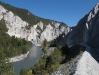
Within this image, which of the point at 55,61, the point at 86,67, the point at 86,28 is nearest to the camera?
the point at 86,67

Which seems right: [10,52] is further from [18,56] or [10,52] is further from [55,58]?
[55,58]

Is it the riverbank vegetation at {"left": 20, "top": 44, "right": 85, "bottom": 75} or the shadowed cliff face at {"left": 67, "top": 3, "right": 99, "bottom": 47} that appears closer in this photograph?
the riverbank vegetation at {"left": 20, "top": 44, "right": 85, "bottom": 75}

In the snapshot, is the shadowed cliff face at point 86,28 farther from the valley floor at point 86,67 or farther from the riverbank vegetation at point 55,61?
the valley floor at point 86,67

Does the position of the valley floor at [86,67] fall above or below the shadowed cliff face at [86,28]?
below

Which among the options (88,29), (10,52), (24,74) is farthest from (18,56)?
(24,74)

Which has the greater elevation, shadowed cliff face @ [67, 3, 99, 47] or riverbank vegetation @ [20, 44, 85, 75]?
shadowed cliff face @ [67, 3, 99, 47]

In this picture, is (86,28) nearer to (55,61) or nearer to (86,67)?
(55,61)

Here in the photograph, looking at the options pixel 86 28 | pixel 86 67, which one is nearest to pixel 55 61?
pixel 86 67

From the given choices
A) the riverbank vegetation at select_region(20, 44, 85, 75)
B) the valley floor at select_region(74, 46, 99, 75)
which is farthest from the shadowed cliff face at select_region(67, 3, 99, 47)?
the valley floor at select_region(74, 46, 99, 75)

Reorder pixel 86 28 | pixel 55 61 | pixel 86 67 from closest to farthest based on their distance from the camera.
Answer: pixel 86 67 → pixel 55 61 → pixel 86 28

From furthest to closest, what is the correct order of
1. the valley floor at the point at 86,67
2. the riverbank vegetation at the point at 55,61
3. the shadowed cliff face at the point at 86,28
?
the shadowed cliff face at the point at 86,28
the riverbank vegetation at the point at 55,61
the valley floor at the point at 86,67

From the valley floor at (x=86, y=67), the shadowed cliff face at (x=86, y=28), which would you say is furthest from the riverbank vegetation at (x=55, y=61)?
the shadowed cliff face at (x=86, y=28)

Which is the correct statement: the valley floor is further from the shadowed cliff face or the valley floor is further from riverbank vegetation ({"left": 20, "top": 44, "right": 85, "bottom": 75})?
the shadowed cliff face
